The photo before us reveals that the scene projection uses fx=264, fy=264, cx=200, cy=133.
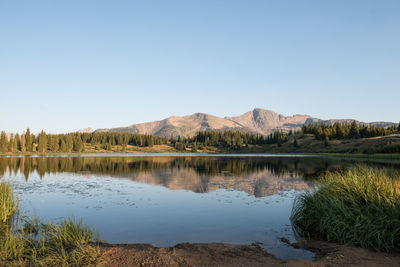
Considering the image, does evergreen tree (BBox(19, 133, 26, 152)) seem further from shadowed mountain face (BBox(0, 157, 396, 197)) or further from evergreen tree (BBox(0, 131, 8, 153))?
shadowed mountain face (BBox(0, 157, 396, 197))

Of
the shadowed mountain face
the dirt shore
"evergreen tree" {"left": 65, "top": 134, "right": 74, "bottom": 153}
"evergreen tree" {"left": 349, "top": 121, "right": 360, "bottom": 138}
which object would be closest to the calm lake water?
the shadowed mountain face

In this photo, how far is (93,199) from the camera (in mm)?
27594

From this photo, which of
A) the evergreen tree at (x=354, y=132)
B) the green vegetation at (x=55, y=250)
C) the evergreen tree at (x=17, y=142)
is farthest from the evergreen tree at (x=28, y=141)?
the evergreen tree at (x=354, y=132)

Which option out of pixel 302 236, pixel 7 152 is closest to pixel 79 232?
pixel 302 236

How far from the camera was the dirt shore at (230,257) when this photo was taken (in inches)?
420

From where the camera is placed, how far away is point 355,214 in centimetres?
1479

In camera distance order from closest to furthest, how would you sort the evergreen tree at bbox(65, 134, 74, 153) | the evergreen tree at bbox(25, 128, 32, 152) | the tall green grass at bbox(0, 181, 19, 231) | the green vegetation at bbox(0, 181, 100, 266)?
the green vegetation at bbox(0, 181, 100, 266) → the tall green grass at bbox(0, 181, 19, 231) → the evergreen tree at bbox(25, 128, 32, 152) → the evergreen tree at bbox(65, 134, 74, 153)

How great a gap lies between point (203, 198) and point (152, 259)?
59.7 feet

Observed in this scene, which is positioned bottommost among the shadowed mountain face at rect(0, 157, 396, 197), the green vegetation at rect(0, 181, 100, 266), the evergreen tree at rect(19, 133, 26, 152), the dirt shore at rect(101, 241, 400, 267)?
Result: the shadowed mountain face at rect(0, 157, 396, 197)

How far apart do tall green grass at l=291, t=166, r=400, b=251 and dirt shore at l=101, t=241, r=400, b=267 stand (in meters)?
1.08

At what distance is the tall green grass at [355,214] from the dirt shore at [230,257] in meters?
1.08

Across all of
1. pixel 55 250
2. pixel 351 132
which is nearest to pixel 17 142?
pixel 55 250

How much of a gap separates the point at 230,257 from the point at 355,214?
26.2ft

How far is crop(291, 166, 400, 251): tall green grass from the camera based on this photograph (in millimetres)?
12766
